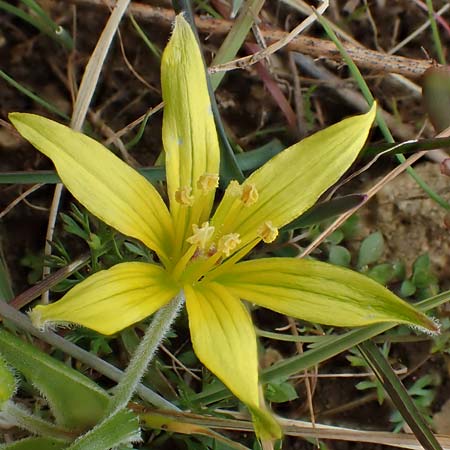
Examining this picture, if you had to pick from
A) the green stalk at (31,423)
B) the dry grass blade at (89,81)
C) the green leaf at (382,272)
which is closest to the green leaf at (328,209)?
the green leaf at (382,272)

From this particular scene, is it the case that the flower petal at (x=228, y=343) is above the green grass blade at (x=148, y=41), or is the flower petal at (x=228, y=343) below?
below

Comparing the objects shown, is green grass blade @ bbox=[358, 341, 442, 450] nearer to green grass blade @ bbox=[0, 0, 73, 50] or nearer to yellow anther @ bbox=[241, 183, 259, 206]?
yellow anther @ bbox=[241, 183, 259, 206]

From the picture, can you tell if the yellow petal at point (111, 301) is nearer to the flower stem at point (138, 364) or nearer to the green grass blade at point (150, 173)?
the flower stem at point (138, 364)

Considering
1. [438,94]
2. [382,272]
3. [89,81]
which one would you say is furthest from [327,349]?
Result: [89,81]

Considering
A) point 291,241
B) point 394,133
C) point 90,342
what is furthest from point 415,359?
point 90,342

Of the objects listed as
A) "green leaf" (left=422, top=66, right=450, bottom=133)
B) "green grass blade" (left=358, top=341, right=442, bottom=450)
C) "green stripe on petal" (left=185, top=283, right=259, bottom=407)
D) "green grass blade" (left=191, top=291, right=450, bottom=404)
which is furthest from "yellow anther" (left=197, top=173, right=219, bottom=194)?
"green leaf" (left=422, top=66, right=450, bottom=133)

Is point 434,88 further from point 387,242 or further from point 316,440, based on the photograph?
point 316,440
